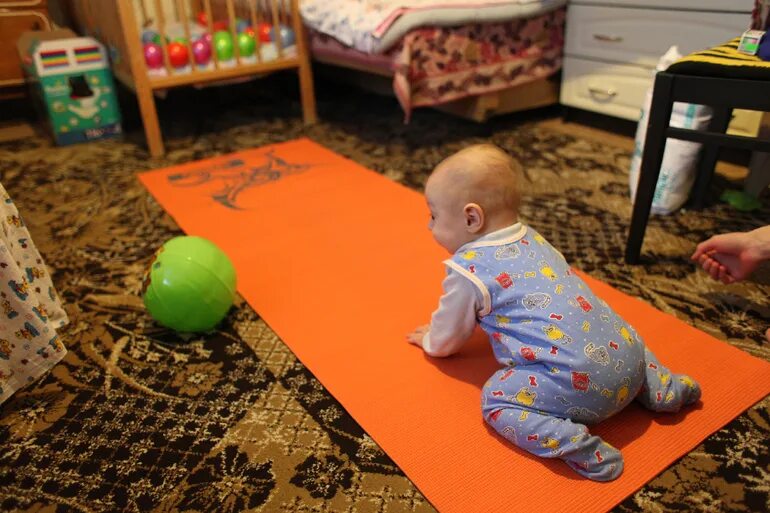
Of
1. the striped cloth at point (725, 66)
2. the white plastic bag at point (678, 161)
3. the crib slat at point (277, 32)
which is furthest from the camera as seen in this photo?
the crib slat at point (277, 32)

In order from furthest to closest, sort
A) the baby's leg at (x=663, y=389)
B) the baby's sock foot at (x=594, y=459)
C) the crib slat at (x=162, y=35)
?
the crib slat at (x=162, y=35) → the baby's leg at (x=663, y=389) → the baby's sock foot at (x=594, y=459)

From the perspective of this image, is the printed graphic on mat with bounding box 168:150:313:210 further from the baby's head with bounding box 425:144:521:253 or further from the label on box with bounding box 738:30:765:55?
the label on box with bounding box 738:30:765:55

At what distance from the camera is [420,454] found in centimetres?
103

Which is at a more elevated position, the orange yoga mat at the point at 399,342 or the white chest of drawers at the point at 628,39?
the white chest of drawers at the point at 628,39

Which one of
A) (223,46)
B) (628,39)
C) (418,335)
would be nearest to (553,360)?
(418,335)

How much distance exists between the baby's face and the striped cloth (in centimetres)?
74

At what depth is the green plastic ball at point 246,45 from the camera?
9.30 feet

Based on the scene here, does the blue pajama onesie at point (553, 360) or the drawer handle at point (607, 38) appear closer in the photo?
the blue pajama onesie at point (553, 360)

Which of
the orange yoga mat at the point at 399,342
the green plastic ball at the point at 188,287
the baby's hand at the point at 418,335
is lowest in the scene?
the orange yoga mat at the point at 399,342

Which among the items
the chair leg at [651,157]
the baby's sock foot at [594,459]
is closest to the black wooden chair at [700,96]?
the chair leg at [651,157]

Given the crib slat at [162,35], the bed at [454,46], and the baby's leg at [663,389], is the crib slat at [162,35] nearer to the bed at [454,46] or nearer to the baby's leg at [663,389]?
the bed at [454,46]

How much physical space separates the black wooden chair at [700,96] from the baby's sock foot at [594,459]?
30.3 inches

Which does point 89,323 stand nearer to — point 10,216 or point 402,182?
point 10,216

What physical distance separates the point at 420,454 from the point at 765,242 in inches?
32.1
